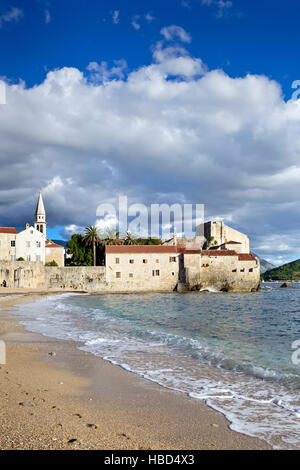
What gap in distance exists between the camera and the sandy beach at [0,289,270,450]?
14.9ft

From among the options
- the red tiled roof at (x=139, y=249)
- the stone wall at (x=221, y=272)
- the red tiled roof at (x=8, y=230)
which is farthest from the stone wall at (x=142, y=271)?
the red tiled roof at (x=8, y=230)

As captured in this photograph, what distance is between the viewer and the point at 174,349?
12.2m

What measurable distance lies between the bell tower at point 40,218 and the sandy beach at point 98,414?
60.9 m

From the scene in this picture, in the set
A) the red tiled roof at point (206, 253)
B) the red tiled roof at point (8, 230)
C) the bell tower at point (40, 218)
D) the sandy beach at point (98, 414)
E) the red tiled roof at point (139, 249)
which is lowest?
the sandy beach at point (98, 414)

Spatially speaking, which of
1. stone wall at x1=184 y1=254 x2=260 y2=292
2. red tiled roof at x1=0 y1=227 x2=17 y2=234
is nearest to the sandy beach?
stone wall at x1=184 y1=254 x2=260 y2=292

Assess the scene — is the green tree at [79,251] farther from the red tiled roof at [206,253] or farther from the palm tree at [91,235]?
the red tiled roof at [206,253]

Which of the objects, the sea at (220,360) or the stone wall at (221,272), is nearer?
the sea at (220,360)

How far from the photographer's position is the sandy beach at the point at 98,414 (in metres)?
4.55

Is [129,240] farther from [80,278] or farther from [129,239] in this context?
[80,278]

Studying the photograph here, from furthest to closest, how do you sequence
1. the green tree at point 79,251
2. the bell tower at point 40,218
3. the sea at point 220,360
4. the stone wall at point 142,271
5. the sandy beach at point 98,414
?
the bell tower at point 40,218 < the green tree at point 79,251 < the stone wall at point 142,271 < the sea at point 220,360 < the sandy beach at point 98,414

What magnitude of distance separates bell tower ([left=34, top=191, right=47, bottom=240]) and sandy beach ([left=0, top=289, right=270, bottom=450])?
6088cm
